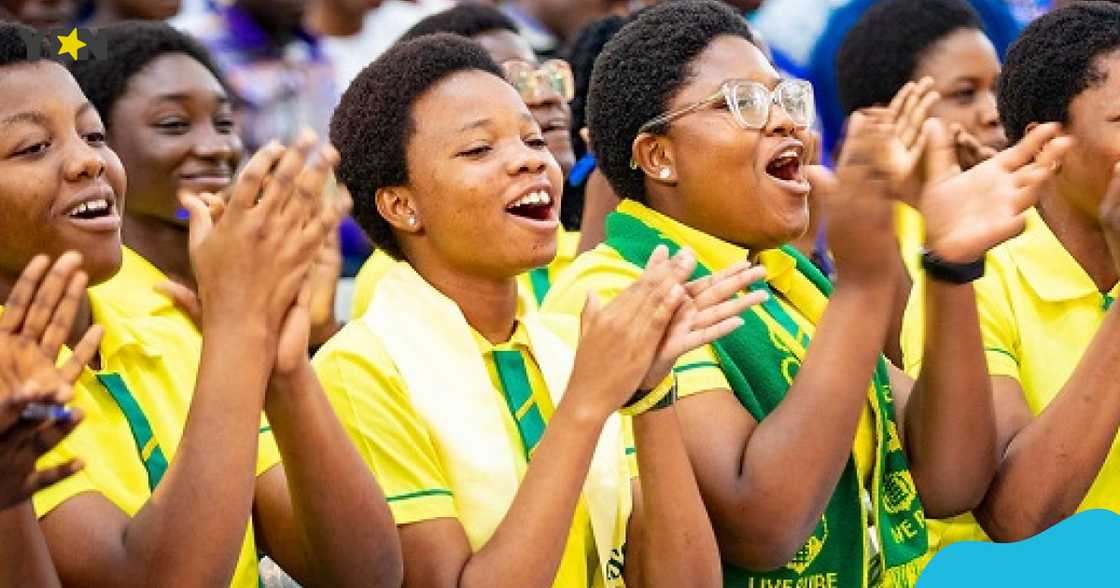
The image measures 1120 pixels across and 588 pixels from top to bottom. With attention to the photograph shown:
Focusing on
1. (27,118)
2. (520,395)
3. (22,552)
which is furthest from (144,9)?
(22,552)

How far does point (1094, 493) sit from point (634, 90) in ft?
4.53

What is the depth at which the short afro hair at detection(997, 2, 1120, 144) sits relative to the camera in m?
4.46

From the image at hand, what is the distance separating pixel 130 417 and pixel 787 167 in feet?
5.03

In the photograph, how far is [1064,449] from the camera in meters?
4.02

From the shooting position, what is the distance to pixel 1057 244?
4473 millimetres

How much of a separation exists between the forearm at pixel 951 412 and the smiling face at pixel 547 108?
6.38ft

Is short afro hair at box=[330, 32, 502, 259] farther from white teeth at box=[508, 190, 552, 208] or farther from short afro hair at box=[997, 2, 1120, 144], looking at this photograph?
short afro hair at box=[997, 2, 1120, 144]

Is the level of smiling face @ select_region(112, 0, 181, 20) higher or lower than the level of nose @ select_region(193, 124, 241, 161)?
higher

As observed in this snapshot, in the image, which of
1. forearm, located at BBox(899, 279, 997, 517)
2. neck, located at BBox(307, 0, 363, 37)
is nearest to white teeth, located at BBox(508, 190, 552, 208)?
forearm, located at BBox(899, 279, 997, 517)

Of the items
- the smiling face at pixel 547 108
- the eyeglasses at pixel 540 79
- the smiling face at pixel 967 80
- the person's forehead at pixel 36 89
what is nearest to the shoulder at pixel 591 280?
the person's forehead at pixel 36 89

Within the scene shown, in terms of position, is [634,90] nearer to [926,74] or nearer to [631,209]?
[631,209]

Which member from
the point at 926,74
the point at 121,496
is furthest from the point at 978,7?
the point at 121,496

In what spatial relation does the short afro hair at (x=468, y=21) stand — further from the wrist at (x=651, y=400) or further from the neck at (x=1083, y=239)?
the wrist at (x=651, y=400)

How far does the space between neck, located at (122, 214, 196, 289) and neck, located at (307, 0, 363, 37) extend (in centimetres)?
159
